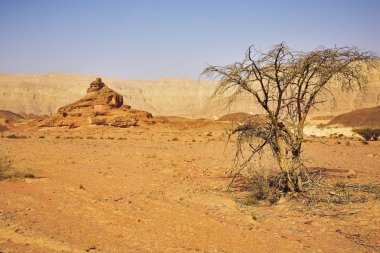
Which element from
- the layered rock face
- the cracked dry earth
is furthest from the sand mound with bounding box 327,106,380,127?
the cracked dry earth

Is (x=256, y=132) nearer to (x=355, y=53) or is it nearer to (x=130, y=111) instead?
(x=355, y=53)

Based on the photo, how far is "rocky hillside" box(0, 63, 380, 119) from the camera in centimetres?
11588

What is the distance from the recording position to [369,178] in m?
12.5

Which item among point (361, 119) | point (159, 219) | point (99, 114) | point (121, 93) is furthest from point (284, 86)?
point (121, 93)

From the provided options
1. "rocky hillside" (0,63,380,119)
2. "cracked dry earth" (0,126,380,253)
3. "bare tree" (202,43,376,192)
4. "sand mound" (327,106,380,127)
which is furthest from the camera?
"rocky hillside" (0,63,380,119)

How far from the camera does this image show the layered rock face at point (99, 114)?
42219mm

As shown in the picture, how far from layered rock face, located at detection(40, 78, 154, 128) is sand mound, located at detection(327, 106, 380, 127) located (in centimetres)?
2813

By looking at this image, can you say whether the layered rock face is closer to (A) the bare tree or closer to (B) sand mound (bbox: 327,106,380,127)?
(B) sand mound (bbox: 327,106,380,127)

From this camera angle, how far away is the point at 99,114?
4394 cm

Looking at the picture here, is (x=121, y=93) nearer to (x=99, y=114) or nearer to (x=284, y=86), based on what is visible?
(x=99, y=114)

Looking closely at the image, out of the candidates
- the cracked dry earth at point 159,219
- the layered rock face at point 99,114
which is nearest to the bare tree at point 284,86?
the cracked dry earth at point 159,219

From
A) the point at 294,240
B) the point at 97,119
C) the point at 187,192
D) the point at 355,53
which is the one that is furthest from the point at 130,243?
the point at 97,119

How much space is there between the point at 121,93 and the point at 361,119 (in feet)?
323

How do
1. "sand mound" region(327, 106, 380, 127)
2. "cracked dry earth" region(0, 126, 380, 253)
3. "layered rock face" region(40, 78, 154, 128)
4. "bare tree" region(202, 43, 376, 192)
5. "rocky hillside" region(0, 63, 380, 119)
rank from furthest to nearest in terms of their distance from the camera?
"rocky hillside" region(0, 63, 380, 119) < "sand mound" region(327, 106, 380, 127) < "layered rock face" region(40, 78, 154, 128) < "bare tree" region(202, 43, 376, 192) < "cracked dry earth" region(0, 126, 380, 253)
